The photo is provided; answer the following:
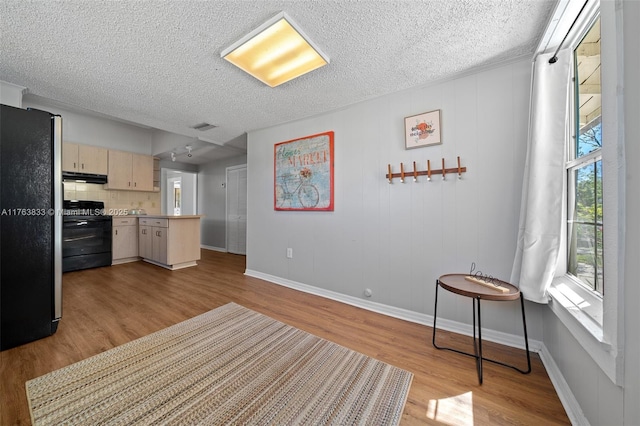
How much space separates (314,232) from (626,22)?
8.29 feet

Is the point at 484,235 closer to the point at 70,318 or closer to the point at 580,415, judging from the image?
the point at 580,415

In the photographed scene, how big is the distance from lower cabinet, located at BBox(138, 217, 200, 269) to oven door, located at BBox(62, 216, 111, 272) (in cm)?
51

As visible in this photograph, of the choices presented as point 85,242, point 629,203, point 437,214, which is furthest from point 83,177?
point 629,203

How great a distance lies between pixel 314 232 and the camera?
9.37 feet

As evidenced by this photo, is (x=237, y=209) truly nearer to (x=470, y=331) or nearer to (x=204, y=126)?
(x=204, y=126)

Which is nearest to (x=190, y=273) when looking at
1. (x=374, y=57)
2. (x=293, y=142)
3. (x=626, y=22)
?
(x=293, y=142)

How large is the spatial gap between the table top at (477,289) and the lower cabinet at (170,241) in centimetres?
399

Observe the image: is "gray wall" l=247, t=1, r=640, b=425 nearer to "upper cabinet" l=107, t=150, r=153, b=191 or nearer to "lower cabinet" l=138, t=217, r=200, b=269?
"lower cabinet" l=138, t=217, r=200, b=269

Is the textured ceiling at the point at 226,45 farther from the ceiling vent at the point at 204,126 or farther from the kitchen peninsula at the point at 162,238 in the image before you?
the kitchen peninsula at the point at 162,238

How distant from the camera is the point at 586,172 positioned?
132 centimetres

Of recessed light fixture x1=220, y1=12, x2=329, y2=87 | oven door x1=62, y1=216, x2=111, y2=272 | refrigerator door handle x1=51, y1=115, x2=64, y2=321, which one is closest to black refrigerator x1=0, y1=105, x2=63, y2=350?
refrigerator door handle x1=51, y1=115, x2=64, y2=321

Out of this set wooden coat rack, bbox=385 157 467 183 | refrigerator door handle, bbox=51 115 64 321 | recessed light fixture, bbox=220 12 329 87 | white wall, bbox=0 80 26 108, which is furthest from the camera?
white wall, bbox=0 80 26 108

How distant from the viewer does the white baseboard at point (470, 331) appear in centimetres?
117

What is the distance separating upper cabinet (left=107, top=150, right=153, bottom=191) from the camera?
430 centimetres
